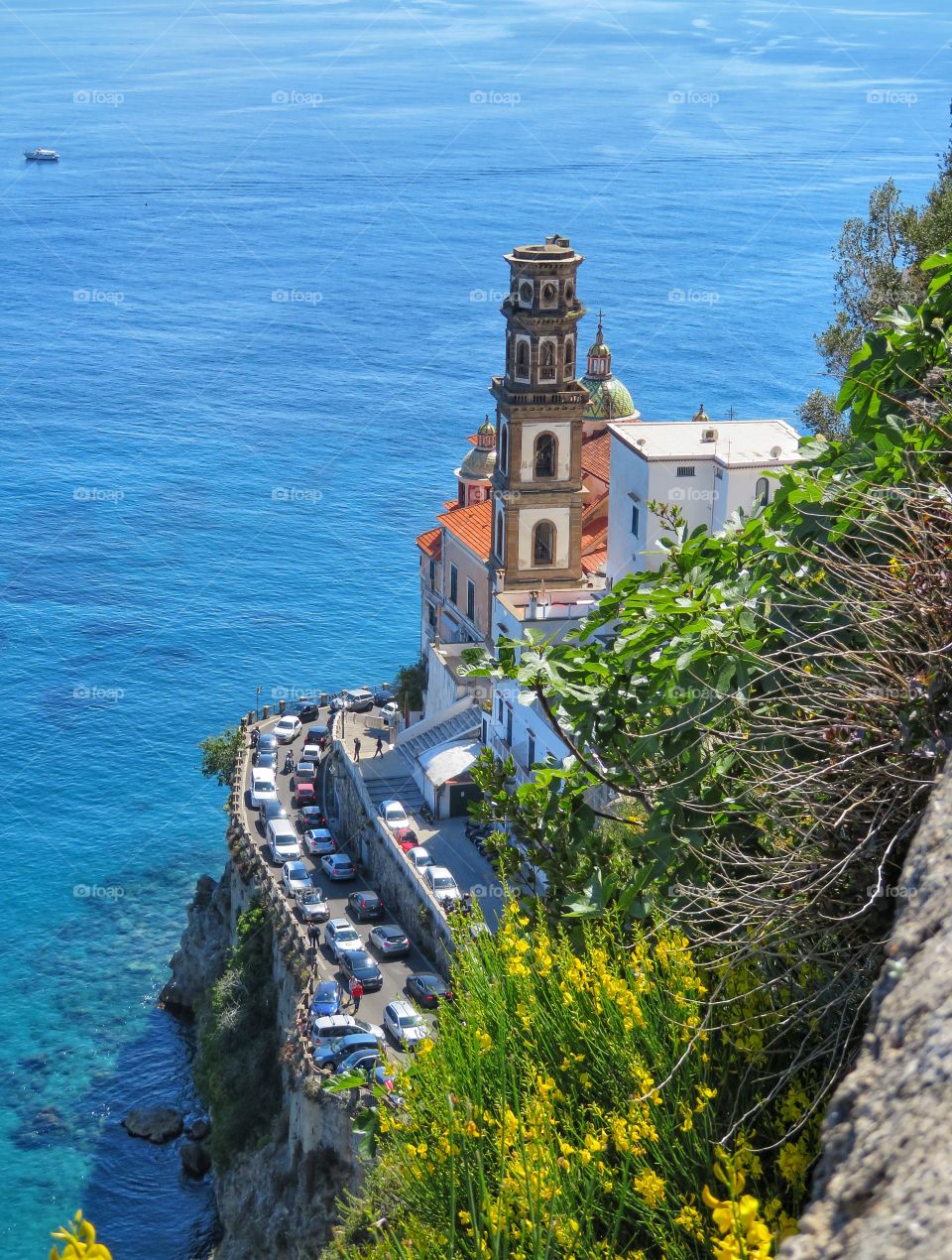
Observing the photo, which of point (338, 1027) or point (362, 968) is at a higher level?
point (362, 968)

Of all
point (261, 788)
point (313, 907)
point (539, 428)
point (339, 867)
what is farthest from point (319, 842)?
point (539, 428)

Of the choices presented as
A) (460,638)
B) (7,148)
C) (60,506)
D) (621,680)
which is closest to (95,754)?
(460,638)

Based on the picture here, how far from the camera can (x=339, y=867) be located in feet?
150

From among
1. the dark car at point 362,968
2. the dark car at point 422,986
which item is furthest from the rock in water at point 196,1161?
the dark car at point 422,986

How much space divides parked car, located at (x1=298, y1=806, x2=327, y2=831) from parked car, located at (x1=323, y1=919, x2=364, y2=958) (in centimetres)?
782

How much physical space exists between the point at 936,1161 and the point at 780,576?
6629mm

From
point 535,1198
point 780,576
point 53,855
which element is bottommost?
point 53,855

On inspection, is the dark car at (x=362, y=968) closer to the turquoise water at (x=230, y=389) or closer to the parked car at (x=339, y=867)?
the parked car at (x=339, y=867)

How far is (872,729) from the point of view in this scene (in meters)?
9.00

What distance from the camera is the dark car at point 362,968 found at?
3828 cm

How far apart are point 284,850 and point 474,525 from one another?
12434 mm

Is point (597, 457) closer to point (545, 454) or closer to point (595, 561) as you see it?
point (595, 561)

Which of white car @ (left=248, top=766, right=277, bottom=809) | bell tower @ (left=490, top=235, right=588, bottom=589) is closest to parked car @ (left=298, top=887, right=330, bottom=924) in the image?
white car @ (left=248, top=766, right=277, bottom=809)

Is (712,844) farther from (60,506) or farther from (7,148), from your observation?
(7,148)
